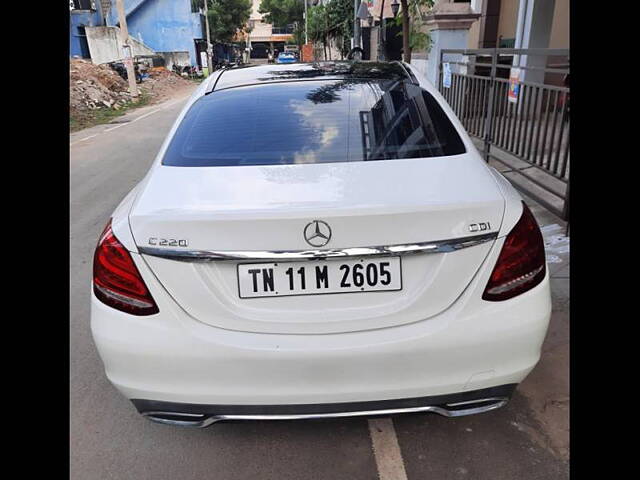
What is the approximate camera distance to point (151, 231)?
5.83ft

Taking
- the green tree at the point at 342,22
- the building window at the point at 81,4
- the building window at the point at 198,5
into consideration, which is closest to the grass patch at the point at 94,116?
the green tree at the point at 342,22

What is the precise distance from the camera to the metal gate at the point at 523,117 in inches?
180

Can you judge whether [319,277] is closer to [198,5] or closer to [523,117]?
[523,117]

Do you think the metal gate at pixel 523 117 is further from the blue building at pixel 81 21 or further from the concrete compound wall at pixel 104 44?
the blue building at pixel 81 21

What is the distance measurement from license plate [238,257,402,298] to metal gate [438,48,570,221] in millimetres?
3214

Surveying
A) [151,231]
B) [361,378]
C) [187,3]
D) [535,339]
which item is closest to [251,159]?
[151,231]

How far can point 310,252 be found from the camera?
1723 mm

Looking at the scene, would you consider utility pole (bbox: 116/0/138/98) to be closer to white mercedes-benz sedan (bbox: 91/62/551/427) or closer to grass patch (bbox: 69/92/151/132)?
grass patch (bbox: 69/92/151/132)

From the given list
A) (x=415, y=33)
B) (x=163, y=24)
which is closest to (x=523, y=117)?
(x=415, y=33)

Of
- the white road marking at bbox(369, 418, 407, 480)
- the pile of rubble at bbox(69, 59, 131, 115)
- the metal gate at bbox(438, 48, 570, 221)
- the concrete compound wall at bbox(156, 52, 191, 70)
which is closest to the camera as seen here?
the white road marking at bbox(369, 418, 407, 480)

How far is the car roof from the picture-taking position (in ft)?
9.57

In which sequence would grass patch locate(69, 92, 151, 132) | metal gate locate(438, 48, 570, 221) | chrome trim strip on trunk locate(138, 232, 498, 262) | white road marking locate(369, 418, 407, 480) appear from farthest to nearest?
grass patch locate(69, 92, 151, 132) < metal gate locate(438, 48, 570, 221) < white road marking locate(369, 418, 407, 480) < chrome trim strip on trunk locate(138, 232, 498, 262)

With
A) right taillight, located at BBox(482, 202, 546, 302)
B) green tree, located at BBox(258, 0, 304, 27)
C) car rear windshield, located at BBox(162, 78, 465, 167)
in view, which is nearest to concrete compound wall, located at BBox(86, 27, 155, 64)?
car rear windshield, located at BBox(162, 78, 465, 167)

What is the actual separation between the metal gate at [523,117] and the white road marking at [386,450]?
3.04 metres
